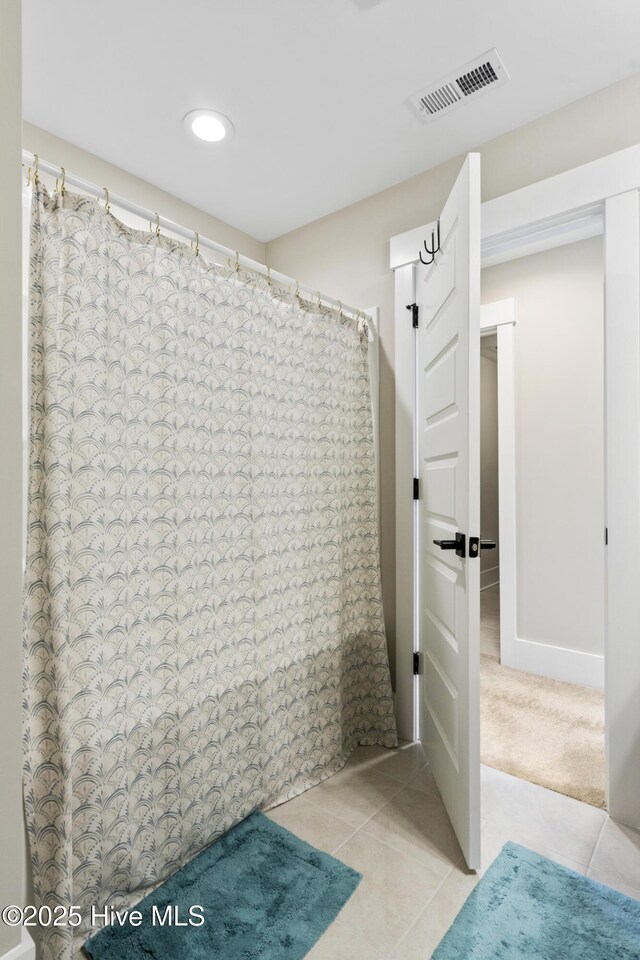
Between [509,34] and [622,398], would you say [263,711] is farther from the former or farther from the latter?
[509,34]

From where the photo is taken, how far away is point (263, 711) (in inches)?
67.4

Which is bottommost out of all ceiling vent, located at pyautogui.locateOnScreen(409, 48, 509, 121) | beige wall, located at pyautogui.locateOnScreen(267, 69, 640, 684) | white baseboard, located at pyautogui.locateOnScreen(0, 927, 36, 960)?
white baseboard, located at pyautogui.locateOnScreen(0, 927, 36, 960)

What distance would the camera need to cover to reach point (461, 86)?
168 cm

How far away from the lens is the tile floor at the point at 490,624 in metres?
3.33

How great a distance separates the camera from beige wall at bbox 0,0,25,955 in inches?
28.0

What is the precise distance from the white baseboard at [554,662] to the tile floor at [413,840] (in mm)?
1094

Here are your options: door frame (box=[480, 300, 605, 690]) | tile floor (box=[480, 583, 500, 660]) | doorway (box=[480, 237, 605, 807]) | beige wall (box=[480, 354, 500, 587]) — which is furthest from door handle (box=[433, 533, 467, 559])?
beige wall (box=[480, 354, 500, 587])

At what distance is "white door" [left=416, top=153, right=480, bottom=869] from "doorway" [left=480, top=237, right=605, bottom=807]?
3.11 ft

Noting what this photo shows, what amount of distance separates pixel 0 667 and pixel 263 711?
117 centimetres

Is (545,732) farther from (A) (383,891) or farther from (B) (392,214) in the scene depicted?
(B) (392,214)

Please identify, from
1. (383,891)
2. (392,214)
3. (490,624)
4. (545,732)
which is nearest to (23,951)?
(383,891)

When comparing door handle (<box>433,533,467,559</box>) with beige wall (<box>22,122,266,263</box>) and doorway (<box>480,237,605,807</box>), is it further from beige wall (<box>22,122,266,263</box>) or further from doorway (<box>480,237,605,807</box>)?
beige wall (<box>22,122,266,263</box>)

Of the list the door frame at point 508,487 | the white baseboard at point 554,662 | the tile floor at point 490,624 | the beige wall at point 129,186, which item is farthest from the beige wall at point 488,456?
the beige wall at point 129,186

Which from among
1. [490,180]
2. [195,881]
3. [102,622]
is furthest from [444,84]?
[195,881]
